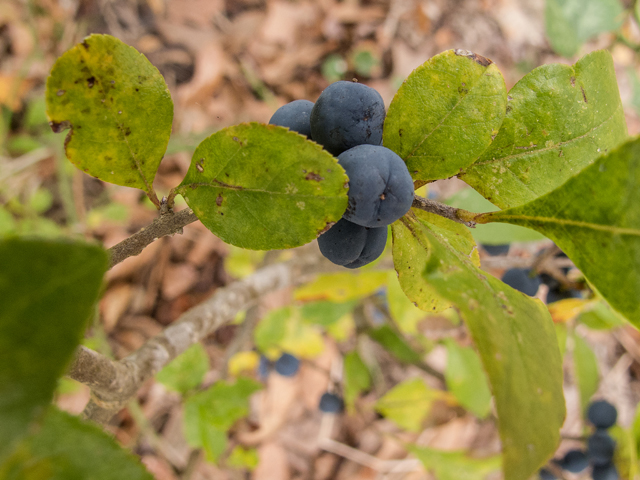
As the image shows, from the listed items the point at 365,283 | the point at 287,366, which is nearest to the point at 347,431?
the point at 287,366

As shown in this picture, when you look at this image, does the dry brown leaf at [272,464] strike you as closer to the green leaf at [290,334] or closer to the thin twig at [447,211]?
the green leaf at [290,334]

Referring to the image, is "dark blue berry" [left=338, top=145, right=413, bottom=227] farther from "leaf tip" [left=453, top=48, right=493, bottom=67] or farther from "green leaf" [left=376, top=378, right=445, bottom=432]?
"green leaf" [left=376, top=378, right=445, bottom=432]

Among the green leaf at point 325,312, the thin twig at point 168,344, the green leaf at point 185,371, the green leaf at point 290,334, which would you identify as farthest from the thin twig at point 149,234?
the green leaf at point 290,334

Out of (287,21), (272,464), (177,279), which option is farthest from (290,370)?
(287,21)

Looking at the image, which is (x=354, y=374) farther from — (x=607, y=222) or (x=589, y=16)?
(x=589, y=16)

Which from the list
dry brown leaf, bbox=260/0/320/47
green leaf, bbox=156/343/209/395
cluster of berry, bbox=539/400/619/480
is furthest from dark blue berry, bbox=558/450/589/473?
dry brown leaf, bbox=260/0/320/47

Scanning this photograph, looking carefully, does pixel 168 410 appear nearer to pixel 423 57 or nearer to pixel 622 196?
pixel 622 196
